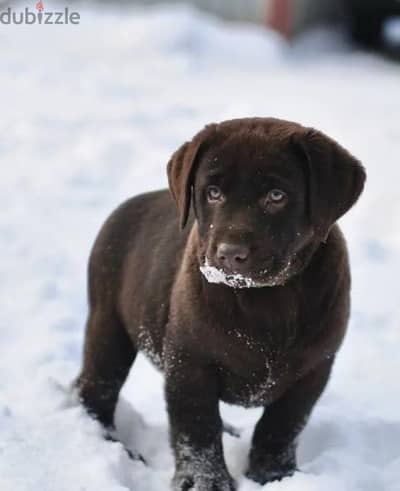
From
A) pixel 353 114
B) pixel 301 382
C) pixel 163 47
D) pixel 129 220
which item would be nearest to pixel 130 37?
pixel 163 47

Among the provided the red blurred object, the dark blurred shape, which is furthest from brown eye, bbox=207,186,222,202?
the dark blurred shape

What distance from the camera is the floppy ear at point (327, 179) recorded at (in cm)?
318

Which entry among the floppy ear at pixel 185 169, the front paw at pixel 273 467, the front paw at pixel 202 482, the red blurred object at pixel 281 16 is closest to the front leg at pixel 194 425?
the front paw at pixel 202 482

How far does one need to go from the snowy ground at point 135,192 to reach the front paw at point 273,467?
0.06 m

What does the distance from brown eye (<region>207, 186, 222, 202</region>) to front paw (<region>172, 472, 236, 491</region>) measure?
1.12 meters

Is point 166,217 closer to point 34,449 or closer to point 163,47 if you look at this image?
point 34,449

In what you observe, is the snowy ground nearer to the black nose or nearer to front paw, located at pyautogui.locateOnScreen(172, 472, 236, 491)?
front paw, located at pyautogui.locateOnScreen(172, 472, 236, 491)

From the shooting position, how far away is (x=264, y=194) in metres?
3.12

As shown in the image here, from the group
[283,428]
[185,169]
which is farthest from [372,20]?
[185,169]

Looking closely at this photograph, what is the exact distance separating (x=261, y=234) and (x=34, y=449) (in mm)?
1400

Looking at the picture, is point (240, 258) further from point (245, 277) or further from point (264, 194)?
point (264, 194)

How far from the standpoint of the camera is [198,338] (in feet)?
11.1

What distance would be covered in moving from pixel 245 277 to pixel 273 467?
1.05 meters

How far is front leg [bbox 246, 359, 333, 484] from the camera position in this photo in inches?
143
